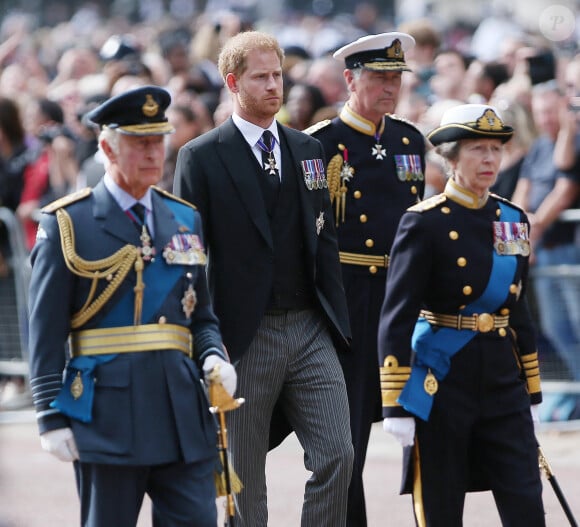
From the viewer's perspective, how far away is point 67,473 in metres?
9.40

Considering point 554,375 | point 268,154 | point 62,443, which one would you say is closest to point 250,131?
point 268,154

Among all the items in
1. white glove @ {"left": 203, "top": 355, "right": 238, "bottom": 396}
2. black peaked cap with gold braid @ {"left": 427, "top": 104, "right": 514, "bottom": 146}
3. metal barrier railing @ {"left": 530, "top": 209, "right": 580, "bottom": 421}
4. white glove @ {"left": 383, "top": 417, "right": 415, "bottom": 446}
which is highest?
black peaked cap with gold braid @ {"left": 427, "top": 104, "right": 514, "bottom": 146}

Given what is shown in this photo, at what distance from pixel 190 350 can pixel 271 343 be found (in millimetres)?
803

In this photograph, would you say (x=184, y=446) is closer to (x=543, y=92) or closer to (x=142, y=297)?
(x=142, y=297)

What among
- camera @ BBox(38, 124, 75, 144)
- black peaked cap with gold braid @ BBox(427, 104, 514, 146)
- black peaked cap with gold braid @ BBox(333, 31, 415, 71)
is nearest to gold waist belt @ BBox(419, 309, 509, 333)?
black peaked cap with gold braid @ BBox(427, 104, 514, 146)

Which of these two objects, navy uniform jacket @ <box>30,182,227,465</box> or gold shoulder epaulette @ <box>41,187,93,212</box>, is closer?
navy uniform jacket @ <box>30,182,227,465</box>

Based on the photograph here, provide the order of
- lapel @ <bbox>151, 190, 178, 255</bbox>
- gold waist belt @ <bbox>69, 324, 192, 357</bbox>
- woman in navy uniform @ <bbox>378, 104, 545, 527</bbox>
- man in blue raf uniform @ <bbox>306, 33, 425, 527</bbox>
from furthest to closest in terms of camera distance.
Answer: man in blue raf uniform @ <bbox>306, 33, 425, 527</bbox> < woman in navy uniform @ <bbox>378, 104, 545, 527</bbox> < lapel @ <bbox>151, 190, 178, 255</bbox> < gold waist belt @ <bbox>69, 324, 192, 357</bbox>

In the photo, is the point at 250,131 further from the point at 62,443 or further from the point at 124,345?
the point at 62,443

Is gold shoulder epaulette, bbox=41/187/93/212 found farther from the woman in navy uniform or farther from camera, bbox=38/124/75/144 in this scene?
camera, bbox=38/124/75/144

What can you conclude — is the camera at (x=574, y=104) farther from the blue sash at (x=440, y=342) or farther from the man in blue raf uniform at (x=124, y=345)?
the man in blue raf uniform at (x=124, y=345)

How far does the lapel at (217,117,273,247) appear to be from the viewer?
6031 mm

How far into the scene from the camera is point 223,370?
517 cm

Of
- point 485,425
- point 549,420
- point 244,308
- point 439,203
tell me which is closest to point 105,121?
point 244,308

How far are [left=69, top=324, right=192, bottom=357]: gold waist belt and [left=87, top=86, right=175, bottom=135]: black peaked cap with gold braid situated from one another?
0.67m
